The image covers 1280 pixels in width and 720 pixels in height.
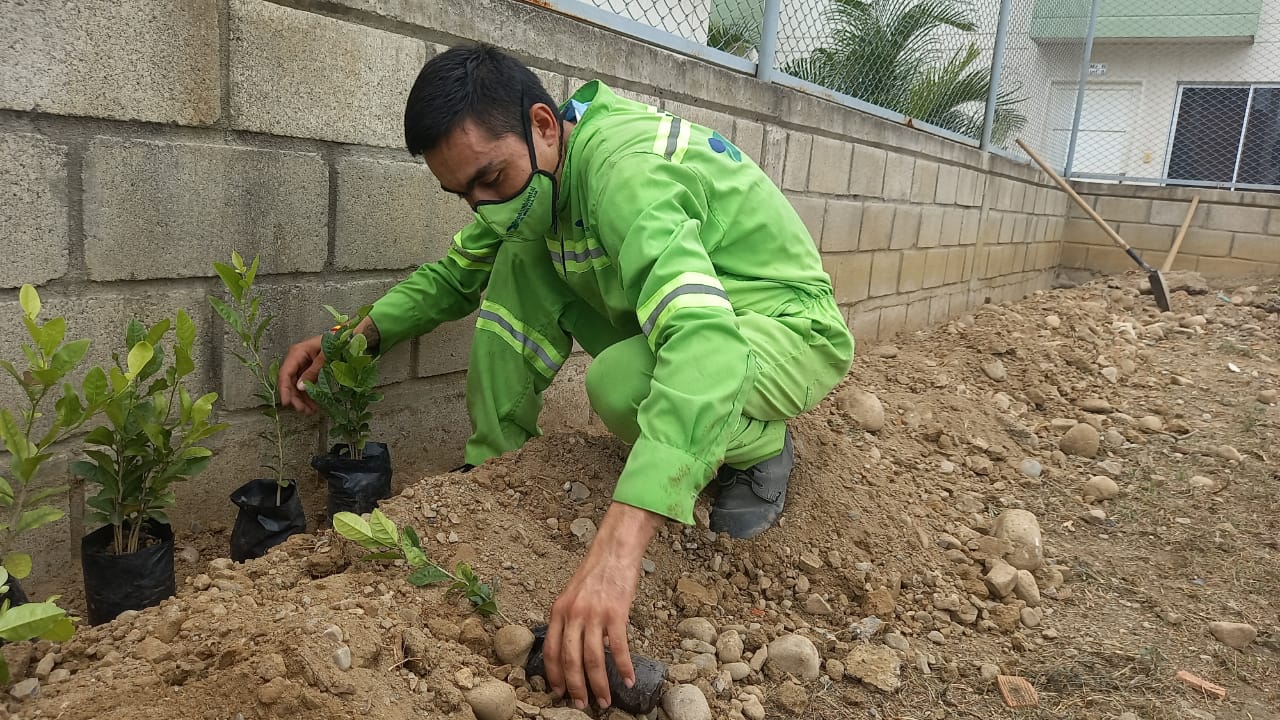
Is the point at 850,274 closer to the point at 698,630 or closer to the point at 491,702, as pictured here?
the point at 698,630

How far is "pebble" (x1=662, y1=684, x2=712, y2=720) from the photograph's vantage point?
61.2 inches

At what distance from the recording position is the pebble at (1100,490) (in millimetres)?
3004

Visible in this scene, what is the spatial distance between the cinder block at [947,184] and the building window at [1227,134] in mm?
6788

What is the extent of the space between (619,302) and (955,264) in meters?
4.35

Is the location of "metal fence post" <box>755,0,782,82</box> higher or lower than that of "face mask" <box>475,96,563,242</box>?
higher

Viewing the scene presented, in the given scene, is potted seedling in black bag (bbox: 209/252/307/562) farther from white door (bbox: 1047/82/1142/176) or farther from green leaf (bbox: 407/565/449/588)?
white door (bbox: 1047/82/1142/176)

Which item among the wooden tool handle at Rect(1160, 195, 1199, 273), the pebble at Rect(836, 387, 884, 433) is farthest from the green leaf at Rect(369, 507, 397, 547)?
the wooden tool handle at Rect(1160, 195, 1199, 273)

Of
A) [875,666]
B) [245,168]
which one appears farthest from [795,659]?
[245,168]

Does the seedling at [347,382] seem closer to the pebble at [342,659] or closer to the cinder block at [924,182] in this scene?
the pebble at [342,659]

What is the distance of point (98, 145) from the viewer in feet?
5.84

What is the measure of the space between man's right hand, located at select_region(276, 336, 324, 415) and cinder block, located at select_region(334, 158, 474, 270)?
0.27 metres

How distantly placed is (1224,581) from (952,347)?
2.58m

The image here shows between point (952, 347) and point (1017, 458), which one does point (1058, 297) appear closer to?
point (952, 347)

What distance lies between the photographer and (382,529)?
160cm
